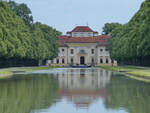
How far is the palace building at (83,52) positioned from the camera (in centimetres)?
14900

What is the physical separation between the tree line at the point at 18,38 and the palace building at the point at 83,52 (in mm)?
32960

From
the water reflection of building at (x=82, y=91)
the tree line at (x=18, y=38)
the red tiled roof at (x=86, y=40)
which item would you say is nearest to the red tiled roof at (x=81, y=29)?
the red tiled roof at (x=86, y=40)

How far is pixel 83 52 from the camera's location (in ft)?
492

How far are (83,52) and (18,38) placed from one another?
248ft

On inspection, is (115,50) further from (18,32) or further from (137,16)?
(18,32)

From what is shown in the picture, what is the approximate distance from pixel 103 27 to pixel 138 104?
147m

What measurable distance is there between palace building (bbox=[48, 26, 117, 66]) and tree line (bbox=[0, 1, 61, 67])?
3296 cm

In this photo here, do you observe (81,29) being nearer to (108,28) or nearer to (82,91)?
(108,28)

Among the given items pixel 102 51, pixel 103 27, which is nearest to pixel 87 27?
pixel 103 27

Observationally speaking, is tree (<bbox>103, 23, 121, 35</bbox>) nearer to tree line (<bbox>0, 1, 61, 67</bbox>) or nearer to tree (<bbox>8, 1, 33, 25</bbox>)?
tree line (<bbox>0, 1, 61, 67</bbox>)

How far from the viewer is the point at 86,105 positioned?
555 inches

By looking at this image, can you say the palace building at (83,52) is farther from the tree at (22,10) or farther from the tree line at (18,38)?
the tree at (22,10)

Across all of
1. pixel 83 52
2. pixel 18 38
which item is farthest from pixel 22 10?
pixel 83 52

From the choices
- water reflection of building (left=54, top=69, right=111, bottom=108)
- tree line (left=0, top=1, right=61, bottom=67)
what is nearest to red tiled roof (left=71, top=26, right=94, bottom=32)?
tree line (left=0, top=1, right=61, bottom=67)
